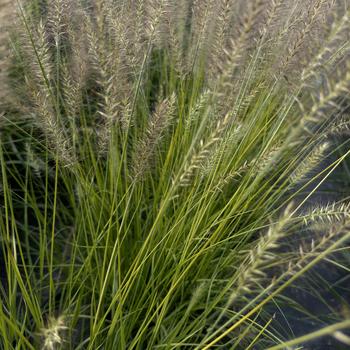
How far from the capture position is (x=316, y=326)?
2143 mm

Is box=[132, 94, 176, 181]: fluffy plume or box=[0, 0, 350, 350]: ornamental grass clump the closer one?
box=[132, 94, 176, 181]: fluffy plume

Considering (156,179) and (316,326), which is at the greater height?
(156,179)

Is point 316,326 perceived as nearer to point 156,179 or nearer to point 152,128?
point 156,179

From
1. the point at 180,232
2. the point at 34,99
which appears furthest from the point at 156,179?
the point at 34,99

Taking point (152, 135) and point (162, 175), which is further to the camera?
point (162, 175)

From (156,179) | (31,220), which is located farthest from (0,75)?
(31,220)

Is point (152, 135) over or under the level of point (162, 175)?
over

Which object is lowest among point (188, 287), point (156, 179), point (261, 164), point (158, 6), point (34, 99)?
point (188, 287)

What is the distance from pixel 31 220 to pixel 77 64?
1.11 m

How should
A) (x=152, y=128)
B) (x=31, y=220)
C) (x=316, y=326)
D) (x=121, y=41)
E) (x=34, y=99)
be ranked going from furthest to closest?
(x=31, y=220)
(x=316, y=326)
(x=121, y=41)
(x=34, y=99)
(x=152, y=128)

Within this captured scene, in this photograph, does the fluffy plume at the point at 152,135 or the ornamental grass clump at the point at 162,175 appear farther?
the ornamental grass clump at the point at 162,175

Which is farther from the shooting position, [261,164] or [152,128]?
[261,164]

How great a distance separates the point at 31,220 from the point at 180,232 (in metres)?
1.08

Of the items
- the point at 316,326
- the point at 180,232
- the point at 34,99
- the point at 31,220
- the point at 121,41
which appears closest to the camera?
the point at 34,99
